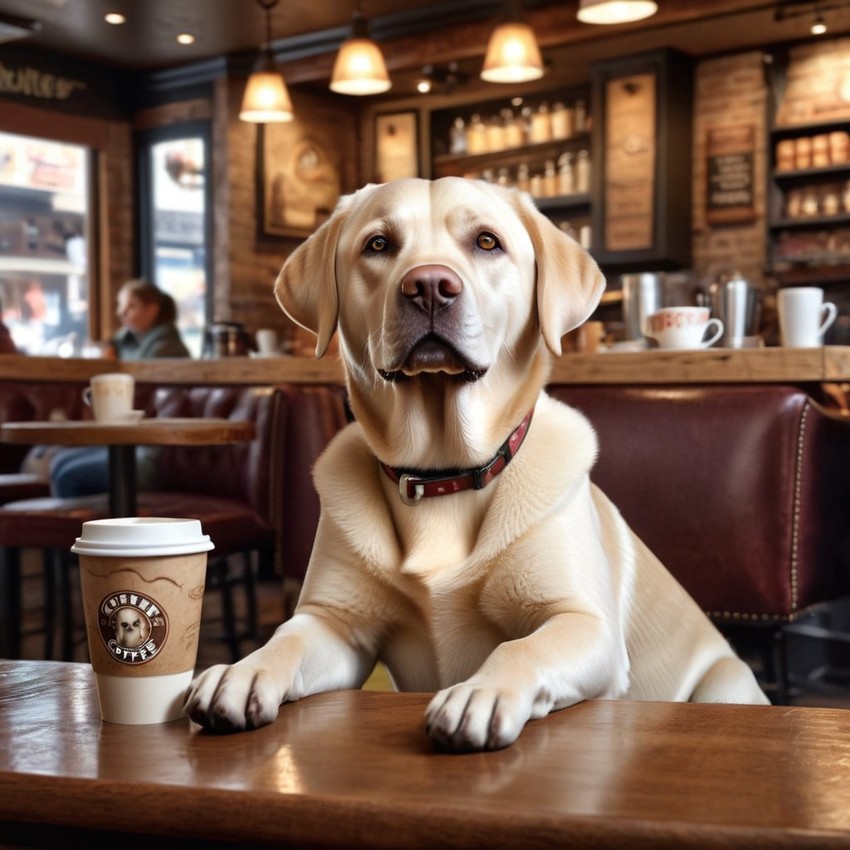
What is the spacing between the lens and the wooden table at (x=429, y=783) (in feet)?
2.15

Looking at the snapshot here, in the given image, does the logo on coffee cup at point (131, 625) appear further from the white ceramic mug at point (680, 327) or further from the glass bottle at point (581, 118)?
the glass bottle at point (581, 118)

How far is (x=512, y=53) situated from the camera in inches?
201

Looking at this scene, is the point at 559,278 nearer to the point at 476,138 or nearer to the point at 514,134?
the point at 514,134

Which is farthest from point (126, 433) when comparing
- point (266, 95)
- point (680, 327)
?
point (266, 95)

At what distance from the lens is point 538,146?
28.0 feet

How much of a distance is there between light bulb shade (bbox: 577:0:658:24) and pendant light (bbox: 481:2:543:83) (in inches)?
24.7

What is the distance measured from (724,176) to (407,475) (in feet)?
23.3

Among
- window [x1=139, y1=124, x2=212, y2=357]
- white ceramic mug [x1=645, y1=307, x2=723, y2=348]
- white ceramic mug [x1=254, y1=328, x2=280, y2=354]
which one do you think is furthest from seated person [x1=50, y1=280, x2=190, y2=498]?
window [x1=139, y1=124, x2=212, y2=357]

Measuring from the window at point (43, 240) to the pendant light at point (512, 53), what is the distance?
16.5ft

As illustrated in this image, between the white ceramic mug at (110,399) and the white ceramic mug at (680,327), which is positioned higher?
the white ceramic mug at (680,327)

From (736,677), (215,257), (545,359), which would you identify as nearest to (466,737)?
(545,359)

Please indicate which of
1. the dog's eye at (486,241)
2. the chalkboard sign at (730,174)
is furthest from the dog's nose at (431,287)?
the chalkboard sign at (730,174)

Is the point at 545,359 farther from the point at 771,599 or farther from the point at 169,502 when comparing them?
the point at 169,502

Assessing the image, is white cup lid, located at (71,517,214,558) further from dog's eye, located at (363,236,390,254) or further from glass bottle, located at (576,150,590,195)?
glass bottle, located at (576,150,590,195)
